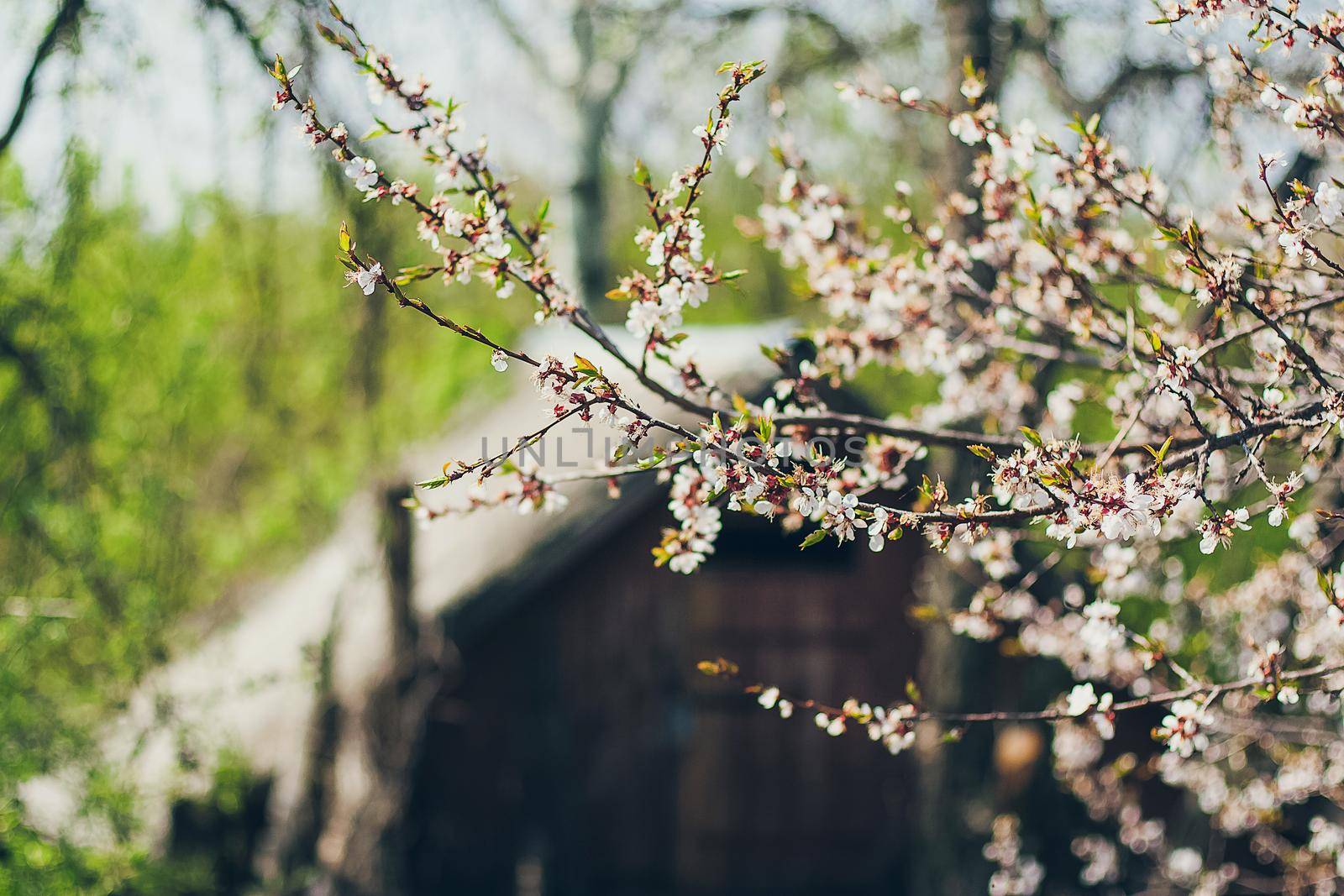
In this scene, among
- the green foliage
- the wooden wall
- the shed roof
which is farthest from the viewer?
the wooden wall

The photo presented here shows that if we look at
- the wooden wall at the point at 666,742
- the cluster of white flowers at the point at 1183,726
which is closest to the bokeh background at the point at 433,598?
the wooden wall at the point at 666,742

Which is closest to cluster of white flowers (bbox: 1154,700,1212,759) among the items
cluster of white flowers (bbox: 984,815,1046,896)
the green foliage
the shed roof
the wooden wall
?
cluster of white flowers (bbox: 984,815,1046,896)

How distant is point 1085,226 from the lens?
9.18ft

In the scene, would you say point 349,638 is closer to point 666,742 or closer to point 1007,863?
point 666,742

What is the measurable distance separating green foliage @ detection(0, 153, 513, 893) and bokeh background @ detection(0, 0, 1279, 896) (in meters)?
0.03

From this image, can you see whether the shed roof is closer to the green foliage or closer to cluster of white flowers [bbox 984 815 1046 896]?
the green foliage

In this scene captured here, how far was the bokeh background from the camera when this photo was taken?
382 centimetres

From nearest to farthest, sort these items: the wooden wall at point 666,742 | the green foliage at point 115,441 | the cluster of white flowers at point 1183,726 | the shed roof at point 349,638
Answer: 1. the cluster of white flowers at point 1183,726
2. the green foliage at point 115,441
3. the shed roof at point 349,638
4. the wooden wall at point 666,742

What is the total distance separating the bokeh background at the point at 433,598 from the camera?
150 inches

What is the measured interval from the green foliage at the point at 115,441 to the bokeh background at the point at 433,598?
0.08 feet

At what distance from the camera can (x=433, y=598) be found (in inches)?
193

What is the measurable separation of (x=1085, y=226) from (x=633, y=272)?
1.46m

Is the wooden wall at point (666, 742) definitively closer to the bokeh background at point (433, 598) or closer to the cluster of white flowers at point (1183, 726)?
the bokeh background at point (433, 598)

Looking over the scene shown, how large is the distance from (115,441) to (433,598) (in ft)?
6.93
